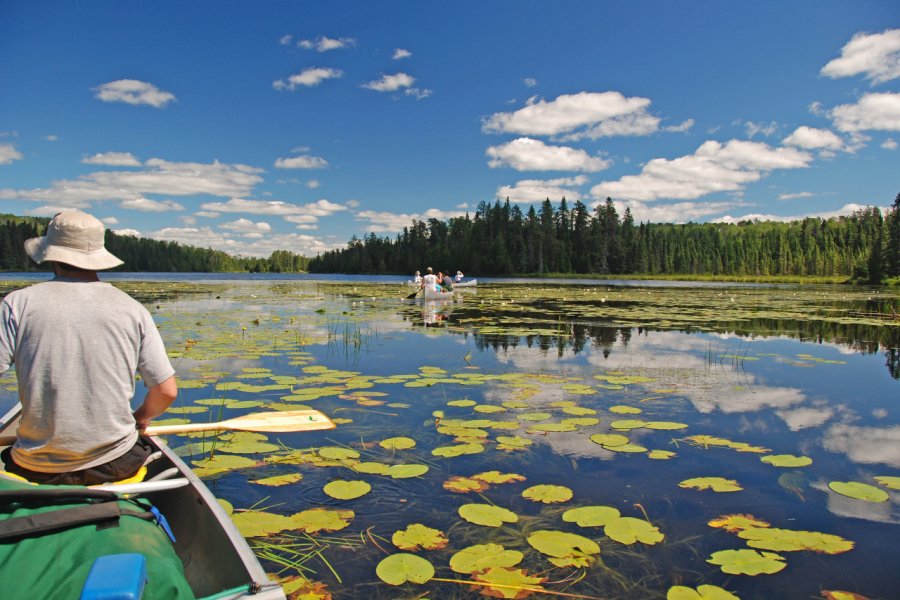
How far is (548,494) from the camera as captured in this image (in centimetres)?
365

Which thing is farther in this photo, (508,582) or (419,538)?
(419,538)

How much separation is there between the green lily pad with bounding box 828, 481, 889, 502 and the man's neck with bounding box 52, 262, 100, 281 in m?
4.96

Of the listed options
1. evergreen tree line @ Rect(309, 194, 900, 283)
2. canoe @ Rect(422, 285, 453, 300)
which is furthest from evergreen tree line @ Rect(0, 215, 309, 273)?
canoe @ Rect(422, 285, 453, 300)

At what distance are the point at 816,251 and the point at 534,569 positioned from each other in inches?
4342

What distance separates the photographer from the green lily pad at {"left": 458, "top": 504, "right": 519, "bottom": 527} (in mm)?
3253

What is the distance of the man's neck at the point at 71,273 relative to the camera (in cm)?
240

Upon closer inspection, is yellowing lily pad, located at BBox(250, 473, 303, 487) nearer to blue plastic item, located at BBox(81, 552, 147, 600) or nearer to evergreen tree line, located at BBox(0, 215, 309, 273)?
blue plastic item, located at BBox(81, 552, 147, 600)

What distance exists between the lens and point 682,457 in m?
4.44

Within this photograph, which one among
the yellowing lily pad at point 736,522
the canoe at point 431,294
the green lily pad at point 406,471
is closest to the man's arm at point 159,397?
the green lily pad at point 406,471

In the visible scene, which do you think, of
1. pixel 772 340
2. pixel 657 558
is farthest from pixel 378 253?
Answer: pixel 657 558

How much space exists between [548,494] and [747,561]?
125 centimetres

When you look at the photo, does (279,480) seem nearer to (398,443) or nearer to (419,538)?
(398,443)

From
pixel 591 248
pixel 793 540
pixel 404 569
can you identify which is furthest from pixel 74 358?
pixel 591 248

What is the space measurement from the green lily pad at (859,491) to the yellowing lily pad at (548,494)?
1.99m
